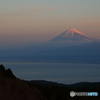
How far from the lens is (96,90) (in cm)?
1902

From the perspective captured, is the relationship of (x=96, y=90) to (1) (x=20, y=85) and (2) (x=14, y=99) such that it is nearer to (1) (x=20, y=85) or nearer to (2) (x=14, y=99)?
(1) (x=20, y=85)

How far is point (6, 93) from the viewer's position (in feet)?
43.2

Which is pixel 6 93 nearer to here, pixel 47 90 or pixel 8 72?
pixel 47 90

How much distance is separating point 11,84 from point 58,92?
2.63 meters

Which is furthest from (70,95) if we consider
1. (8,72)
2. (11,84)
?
(8,72)

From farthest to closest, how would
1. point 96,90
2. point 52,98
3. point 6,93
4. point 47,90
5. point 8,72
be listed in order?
point 8,72 → point 96,90 → point 47,90 → point 52,98 → point 6,93

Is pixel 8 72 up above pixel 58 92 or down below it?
above

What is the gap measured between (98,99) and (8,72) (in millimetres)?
7553

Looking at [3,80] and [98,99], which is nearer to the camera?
[98,99]

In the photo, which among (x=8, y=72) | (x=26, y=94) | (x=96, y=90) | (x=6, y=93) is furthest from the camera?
(x=8, y=72)

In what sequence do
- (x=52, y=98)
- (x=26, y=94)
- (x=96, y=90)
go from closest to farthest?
(x=26, y=94)
(x=52, y=98)
(x=96, y=90)

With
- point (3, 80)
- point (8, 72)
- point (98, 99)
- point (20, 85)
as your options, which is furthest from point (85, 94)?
point (8, 72)

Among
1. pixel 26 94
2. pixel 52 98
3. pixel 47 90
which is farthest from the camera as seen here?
pixel 47 90

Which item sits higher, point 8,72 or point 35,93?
point 8,72
